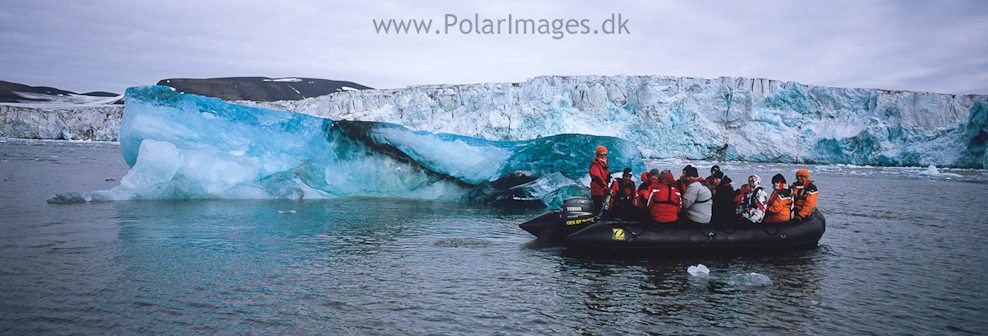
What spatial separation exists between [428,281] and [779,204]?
5.80 metres

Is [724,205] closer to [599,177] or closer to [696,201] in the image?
→ [696,201]

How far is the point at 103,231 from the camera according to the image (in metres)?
8.47

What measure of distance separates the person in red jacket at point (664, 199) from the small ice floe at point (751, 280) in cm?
176

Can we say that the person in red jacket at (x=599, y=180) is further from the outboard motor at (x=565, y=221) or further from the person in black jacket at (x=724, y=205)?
the person in black jacket at (x=724, y=205)

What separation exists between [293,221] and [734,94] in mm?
40326

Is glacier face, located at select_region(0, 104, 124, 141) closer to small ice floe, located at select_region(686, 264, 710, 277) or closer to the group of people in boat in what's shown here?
the group of people in boat

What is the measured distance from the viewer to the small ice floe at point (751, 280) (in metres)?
6.40

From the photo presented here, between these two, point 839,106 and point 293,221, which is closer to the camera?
point 293,221

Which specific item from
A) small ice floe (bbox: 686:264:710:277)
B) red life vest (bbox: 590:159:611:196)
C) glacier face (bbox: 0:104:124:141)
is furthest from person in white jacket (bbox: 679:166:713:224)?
glacier face (bbox: 0:104:124:141)

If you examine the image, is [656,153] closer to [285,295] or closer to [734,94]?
[734,94]

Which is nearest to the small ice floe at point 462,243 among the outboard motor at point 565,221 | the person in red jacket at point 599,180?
the outboard motor at point 565,221

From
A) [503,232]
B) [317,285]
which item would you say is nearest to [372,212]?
[503,232]

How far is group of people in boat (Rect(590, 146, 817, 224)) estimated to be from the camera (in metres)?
8.12

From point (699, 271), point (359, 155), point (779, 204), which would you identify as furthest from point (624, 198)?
point (359, 155)
